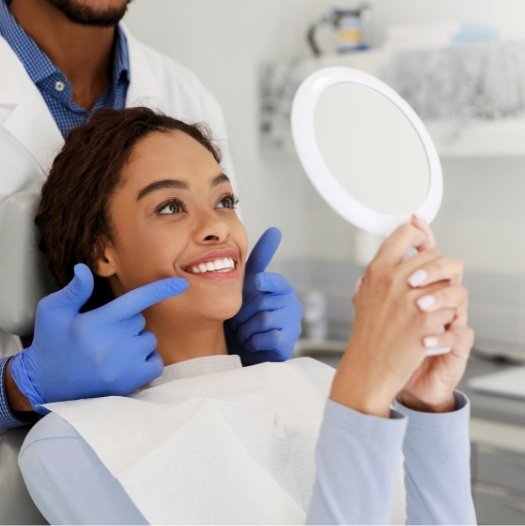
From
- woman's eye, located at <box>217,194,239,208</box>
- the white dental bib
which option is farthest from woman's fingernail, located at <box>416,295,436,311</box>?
woman's eye, located at <box>217,194,239,208</box>

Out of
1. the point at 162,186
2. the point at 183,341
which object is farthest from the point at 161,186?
the point at 183,341

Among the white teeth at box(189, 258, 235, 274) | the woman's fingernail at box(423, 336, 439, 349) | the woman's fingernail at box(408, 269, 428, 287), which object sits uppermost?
the woman's fingernail at box(408, 269, 428, 287)

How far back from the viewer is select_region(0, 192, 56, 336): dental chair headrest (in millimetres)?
1524

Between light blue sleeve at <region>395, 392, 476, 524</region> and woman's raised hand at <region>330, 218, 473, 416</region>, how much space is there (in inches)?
6.1

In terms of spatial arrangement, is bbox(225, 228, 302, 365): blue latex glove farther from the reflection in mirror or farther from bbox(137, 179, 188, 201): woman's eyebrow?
the reflection in mirror

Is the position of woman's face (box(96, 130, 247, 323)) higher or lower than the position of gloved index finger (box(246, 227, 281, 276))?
higher

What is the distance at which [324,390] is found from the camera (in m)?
1.52

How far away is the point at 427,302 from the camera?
95cm

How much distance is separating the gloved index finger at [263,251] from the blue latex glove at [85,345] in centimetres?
36

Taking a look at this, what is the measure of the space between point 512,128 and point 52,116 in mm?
1468

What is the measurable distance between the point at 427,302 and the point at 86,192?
0.78 m

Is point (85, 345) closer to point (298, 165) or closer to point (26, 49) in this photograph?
point (26, 49)

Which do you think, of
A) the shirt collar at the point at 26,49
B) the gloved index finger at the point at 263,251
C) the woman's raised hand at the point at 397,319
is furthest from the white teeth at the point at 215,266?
the shirt collar at the point at 26,49

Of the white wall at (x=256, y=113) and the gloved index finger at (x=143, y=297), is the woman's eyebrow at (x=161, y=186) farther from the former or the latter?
the white wall at (x=256, y=113)
